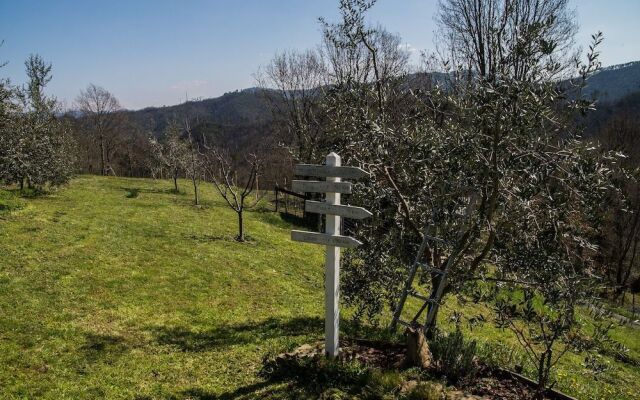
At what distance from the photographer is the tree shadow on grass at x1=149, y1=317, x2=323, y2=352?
10.6 metres

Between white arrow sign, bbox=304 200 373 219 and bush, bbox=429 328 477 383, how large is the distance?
329cm

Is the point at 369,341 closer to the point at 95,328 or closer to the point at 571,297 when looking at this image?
the point at 571,297

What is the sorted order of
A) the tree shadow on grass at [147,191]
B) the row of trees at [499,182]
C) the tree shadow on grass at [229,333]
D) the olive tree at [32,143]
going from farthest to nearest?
the tree shadow on grass at [147,191]
the olive tree at [32,143]
the tree shadow on grass at [229,333]
the row of trees at [499,182]

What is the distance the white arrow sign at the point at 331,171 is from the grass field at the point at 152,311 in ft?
13.5

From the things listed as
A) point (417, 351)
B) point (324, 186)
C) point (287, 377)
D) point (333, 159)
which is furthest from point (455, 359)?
point (333, 159)

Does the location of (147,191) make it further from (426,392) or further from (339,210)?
(426,392)

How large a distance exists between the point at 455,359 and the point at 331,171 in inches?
173

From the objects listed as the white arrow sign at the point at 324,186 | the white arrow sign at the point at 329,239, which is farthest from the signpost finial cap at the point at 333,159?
the white arrow sign at the point at 329,239

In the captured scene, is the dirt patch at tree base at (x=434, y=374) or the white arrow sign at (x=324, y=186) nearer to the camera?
the dirt patch at tree base at (x=434, y=374)

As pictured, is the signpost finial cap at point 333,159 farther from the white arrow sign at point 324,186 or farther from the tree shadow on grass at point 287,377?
the tree shadow on grass at point 287,377

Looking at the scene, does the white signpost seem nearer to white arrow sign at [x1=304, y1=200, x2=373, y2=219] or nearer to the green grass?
white arrow sign at [x1=304, y1=200, x2=373, y2=219]

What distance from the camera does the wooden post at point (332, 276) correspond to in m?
8.12

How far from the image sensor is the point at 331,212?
797 centimetres

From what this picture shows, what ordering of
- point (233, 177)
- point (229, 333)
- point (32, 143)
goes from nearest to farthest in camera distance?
point (229, 333), point (32, 143), point (233, 177)
